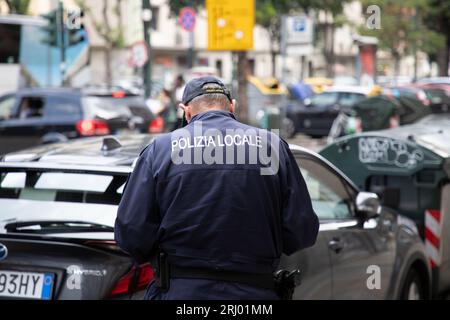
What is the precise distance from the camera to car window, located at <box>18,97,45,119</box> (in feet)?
50.3

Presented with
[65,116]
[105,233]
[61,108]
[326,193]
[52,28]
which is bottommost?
[65,116]

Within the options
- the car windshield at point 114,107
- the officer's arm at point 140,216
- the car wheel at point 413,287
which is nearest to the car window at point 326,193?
the car wheel at point 413,287

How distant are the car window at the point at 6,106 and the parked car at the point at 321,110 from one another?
1092cm

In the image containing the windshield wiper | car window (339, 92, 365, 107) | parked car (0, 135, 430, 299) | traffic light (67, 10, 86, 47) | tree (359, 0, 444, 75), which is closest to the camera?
parked car (0, 135, 430, 299)

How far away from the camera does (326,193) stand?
589 centimetres

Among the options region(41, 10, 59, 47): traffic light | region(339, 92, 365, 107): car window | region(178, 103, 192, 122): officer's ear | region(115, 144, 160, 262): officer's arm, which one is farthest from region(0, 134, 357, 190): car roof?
region(339, 92, 365, 107): car window

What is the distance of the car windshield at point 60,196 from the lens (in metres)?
4.69

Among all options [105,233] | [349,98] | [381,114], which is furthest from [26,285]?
[349,98]

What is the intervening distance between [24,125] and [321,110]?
37.3ft

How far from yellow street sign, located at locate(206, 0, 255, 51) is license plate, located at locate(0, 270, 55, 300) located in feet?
34.9

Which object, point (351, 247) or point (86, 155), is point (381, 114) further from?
point (86, 155)

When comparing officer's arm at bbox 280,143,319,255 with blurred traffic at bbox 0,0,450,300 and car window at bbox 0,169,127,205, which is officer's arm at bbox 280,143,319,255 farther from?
car window at bbox 0,169,127,205

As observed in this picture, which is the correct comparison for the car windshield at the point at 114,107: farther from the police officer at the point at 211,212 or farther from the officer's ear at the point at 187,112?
the police officer at the point at 211,212

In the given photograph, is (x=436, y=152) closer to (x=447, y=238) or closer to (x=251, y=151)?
(x=447, y=238)
